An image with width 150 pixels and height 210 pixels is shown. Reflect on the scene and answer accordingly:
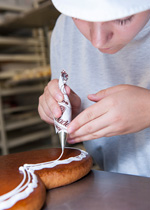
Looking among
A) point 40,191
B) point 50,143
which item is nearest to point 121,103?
point 40,191

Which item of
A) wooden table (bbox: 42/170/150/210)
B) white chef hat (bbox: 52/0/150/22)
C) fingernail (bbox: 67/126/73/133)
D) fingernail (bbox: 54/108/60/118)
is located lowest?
wooden table (bbox: 42/170/150/210)

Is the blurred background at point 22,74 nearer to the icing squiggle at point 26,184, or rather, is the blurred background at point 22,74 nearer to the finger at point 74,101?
the finger at point 74,101

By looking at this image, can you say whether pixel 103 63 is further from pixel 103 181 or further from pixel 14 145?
pixel 14 145

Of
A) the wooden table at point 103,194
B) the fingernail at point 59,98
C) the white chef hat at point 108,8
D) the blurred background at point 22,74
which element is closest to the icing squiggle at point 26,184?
the wooden table at point 103,194

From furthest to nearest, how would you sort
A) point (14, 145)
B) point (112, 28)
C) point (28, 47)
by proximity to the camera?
point (28, 47), point (14, 145), point (112, 28)

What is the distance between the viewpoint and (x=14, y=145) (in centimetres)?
309

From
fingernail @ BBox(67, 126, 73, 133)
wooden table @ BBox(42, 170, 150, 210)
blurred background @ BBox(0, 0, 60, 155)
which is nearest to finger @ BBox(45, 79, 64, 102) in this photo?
fingernail @ BBox(67, 126, 73, 133)

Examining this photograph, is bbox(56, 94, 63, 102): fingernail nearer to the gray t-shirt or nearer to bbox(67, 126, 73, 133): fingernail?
bbox(67, 126, 73, 133): fingernail

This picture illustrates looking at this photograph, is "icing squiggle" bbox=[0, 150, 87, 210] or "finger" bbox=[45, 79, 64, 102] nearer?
"icing squiggle" bbox=[0, 150, 87, 210]

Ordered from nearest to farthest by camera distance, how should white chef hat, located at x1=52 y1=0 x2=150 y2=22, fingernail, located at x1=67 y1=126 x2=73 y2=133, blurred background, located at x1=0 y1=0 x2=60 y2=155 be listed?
white chef hat, located at x1=52 y1=0 x2=150 y2=22
fingernail, located at x1=67 y1=126 x2=73 y2=133
blurred background, located at x1=0 y1=0 x2=60 y2=155

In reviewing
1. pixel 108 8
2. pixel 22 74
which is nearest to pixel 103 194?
pixel 108 8

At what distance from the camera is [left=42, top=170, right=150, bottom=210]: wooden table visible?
1.83ft

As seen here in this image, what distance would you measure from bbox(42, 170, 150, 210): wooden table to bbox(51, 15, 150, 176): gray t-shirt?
271 millimetres

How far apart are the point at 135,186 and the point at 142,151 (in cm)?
33
